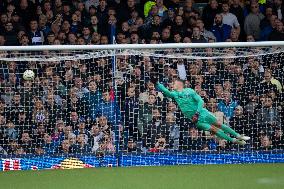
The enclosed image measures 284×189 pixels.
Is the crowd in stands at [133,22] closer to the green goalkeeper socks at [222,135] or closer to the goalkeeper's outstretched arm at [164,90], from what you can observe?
the goalkeeper's outstretched arm at [164,90]

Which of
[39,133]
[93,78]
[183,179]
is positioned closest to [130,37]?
[93,78]

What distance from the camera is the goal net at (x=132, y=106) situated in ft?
33.1

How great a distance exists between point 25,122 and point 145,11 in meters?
3.57

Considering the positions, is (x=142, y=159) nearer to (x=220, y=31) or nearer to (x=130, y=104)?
(x=130, y=104)

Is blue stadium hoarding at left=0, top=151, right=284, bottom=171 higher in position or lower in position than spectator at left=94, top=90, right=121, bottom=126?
lower

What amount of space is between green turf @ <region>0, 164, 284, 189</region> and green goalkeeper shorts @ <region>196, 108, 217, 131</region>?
45.3 inches

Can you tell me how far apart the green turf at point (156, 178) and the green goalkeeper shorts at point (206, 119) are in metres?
1.15

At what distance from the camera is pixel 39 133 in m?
10.3

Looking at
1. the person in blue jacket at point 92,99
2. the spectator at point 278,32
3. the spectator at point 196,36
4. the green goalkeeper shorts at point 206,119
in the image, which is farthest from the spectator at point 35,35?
the spectator at point 278,32

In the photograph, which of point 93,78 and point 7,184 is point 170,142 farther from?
point 7,184

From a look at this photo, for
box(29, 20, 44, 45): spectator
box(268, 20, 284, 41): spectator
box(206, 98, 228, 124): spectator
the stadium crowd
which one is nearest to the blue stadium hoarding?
the stadium crowd

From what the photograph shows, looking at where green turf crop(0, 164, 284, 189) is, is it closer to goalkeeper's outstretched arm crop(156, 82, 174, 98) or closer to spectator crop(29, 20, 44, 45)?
goalkeeper's outstretched arm crop(156, 82, 174, 98)

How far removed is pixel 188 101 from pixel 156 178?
2.23 m

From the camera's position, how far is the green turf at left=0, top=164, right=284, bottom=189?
791cm
